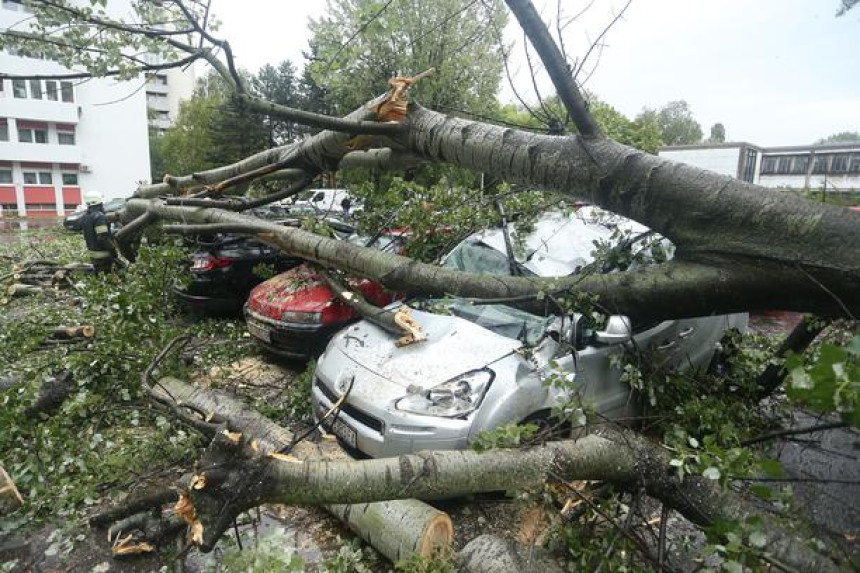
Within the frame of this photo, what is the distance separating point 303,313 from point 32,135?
36.9 meters

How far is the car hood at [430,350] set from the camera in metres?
3.39

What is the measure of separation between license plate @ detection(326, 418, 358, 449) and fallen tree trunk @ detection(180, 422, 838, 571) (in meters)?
1.23

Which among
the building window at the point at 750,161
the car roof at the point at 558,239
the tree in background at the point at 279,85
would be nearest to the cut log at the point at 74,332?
the car roof at the point at 558,239

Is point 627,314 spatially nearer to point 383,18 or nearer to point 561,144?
point 561,144

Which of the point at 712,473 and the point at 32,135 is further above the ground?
the point at 32,135

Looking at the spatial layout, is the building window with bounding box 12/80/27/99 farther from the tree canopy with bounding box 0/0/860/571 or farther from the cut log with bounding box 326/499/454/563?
the cut log with bounding box 326/499/454/563

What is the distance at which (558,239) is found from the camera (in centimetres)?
468

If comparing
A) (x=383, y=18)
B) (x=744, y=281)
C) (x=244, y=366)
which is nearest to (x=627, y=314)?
(x=744, y=281)

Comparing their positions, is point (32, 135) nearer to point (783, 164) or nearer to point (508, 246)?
point (508, 246)

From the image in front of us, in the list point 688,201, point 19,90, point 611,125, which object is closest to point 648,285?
point 688,201

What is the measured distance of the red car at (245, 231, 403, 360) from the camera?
516 centimetres

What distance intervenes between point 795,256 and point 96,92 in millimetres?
43750

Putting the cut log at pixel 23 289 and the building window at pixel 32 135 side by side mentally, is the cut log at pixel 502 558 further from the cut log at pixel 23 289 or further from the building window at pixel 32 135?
the building window at pixel 32 135

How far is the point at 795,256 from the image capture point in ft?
7.06
